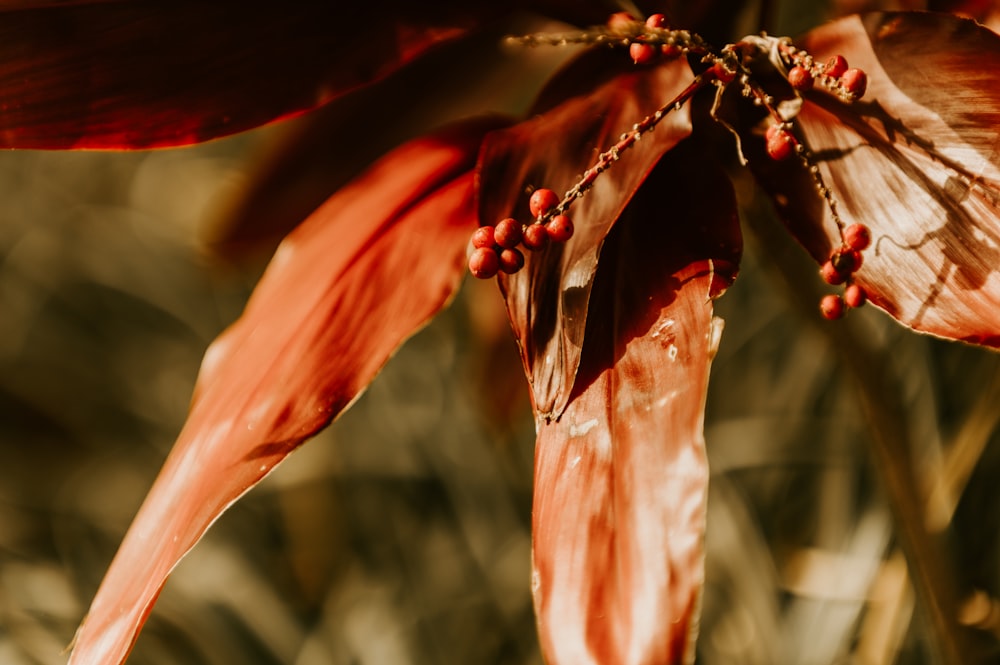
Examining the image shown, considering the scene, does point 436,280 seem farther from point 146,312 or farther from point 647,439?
point 146,312

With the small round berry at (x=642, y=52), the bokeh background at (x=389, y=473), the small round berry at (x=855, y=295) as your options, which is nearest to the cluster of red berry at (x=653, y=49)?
the small round berry at (x=642, y=52)

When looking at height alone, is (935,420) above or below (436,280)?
below

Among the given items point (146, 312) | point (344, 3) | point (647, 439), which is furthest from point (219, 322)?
point (647, 439)

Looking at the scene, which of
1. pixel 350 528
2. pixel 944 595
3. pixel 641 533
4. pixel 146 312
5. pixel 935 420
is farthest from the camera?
pixel 146 312

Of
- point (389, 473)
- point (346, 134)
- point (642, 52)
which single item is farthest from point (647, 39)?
point (389, 473)

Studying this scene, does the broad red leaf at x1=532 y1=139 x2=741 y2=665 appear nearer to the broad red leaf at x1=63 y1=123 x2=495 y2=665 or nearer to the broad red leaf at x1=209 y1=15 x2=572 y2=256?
the broad red leaf at x1=63 y1=123 x2=495 y2=665

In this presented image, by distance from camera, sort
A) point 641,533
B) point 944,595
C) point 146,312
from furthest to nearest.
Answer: point 146,312 < point 944,595 < point 641,533

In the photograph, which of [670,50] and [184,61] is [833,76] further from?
[184,61]
